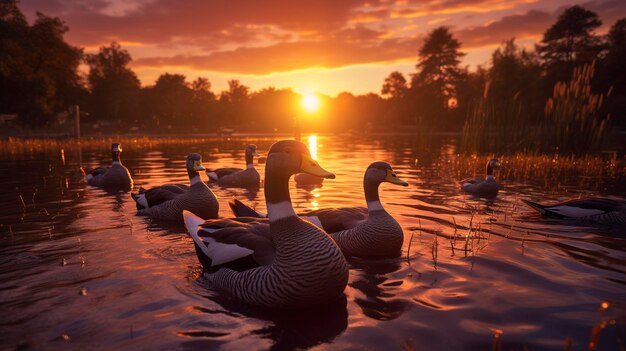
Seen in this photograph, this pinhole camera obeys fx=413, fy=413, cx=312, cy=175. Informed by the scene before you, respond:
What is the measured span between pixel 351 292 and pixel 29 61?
180 feet

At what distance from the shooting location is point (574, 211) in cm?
824

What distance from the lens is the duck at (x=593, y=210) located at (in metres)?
7.84

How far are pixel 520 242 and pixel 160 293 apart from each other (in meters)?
5.63

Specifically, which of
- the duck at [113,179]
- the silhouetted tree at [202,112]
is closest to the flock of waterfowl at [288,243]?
the duck at [113,179]

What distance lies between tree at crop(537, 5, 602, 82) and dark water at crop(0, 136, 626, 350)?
63.5 metres

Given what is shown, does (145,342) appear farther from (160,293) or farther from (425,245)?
(425,245)

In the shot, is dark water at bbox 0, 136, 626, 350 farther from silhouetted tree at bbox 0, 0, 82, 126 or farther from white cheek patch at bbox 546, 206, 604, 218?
silhouetted tree at bbox 0, 0, 82, 126

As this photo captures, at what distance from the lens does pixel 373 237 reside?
607cm

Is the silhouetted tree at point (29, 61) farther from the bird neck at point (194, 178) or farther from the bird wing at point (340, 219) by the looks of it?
the bird wing at point (340, 219)

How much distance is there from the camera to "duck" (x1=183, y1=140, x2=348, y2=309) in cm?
416

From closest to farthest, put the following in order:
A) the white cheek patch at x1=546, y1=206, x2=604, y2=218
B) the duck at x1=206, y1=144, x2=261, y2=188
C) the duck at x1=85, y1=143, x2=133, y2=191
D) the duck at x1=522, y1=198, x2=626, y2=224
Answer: the duck at x1=522, y1=198, x2=626, y2=224
the white cheek patch at x1=546, y1=206, x2=604, y2=218
the duck at x1=85, y1=143, x2=133, y2=191
the duck at x1=206, y1=144, x2=261, y2=188

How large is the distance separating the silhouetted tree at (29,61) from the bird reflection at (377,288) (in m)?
44.2

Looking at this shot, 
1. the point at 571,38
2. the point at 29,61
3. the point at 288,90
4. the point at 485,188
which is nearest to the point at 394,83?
the point at 288,90

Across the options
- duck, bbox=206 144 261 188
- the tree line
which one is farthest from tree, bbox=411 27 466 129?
duck, bbox=206 144 261 188
